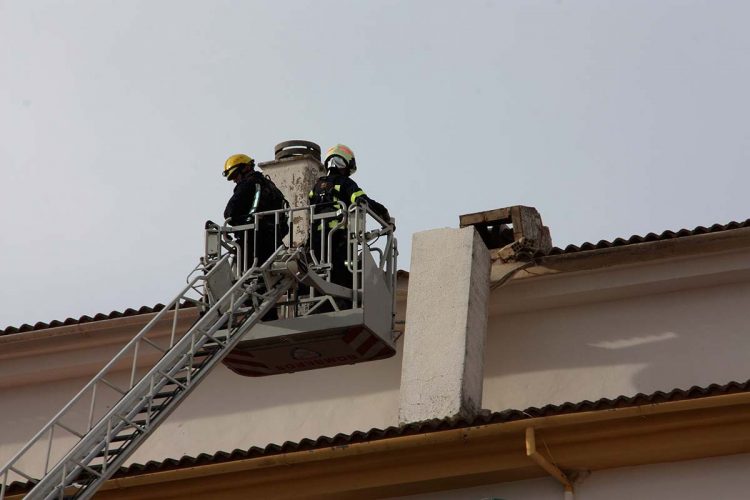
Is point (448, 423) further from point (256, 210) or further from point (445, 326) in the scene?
point (256, 210)

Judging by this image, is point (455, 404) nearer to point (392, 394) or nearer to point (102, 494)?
point (392, 394)

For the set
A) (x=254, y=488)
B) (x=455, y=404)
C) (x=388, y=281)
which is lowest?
(x=254, y=488)

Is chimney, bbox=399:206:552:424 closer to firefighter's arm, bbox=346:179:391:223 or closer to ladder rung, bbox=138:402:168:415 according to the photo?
firefighter's arm, bbox=346:179:391:223

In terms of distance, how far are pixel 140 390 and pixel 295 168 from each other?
536 cm

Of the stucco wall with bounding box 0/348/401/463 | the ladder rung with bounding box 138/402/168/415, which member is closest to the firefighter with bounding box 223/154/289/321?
the ladder rung with bounding box 138/402/168/415

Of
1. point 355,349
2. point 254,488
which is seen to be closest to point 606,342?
point 355,349

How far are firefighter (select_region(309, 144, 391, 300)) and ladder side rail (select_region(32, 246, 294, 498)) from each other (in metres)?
0.75

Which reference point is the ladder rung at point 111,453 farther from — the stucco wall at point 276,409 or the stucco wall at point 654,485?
the stucco wall at point 276,409

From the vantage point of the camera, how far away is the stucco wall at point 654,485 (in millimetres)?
12039

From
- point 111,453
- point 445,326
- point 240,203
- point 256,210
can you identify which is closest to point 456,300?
point 445,326

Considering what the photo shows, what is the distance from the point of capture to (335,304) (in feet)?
43.0

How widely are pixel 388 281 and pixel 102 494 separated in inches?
109

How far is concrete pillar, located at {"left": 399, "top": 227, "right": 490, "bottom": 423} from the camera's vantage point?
45.9 feet

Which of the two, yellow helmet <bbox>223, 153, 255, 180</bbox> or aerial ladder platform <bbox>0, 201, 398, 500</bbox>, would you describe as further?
yellow helmet <bbox>223, 153, 255, 180</bbox>
